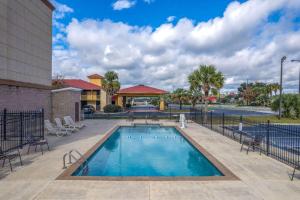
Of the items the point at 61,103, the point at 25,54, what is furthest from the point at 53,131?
the point at 61,103

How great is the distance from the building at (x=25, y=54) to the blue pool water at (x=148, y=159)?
578 centimetres

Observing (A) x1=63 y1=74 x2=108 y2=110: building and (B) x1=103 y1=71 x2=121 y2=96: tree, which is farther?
(B) x1=103 y1=71 x2=121 y2=96: tree

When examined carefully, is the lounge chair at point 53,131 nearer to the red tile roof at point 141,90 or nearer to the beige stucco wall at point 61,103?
the beige stucco wall at point 61,103

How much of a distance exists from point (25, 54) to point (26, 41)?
0.82m

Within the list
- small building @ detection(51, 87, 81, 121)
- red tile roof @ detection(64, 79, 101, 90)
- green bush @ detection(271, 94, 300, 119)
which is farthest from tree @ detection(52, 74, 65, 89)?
green bush @ detection(271, 94, 300, 119)

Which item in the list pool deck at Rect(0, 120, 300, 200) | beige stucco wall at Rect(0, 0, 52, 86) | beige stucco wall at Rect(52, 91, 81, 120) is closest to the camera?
pool deck at Rect(0, 120, 300, 200)

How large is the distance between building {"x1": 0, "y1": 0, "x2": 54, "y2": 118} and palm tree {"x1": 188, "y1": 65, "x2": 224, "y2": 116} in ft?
47.2

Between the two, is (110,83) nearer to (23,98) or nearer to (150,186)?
(23,98)

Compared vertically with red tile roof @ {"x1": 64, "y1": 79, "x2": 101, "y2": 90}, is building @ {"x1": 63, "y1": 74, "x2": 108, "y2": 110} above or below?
below

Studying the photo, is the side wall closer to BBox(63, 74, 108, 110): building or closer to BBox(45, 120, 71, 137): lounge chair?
BBox(45, 120, 71, 137): lounge chair

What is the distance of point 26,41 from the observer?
1537cm

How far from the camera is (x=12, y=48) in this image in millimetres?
13656

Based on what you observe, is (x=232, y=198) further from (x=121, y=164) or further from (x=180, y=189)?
(x=121, y=164)

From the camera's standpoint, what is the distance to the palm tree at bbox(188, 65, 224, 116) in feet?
85.0
